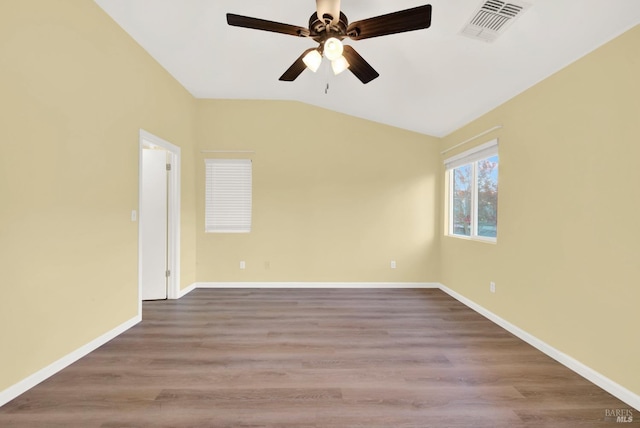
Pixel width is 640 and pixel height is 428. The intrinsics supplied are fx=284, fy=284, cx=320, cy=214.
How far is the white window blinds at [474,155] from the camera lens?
3189mm

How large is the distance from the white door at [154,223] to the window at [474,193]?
4016 mm

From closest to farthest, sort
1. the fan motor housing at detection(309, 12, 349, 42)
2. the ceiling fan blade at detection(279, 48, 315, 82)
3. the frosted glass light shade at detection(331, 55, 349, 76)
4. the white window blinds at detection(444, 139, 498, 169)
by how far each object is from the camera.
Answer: the fan motor housing at detection(309, 12, 349, 42) → the frosted glass light shade at detection(331, 55, 349, 76) → the ceiling fan blade at detection(279, 48, 315, 82) → the white window blinds at detection(444, 139, 498, 169)

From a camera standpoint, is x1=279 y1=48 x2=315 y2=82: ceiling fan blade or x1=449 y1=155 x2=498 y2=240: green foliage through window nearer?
x1=279 y1=48 x2=315 y2=82: ceiling fan blade

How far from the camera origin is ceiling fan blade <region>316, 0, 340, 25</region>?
1.73 m

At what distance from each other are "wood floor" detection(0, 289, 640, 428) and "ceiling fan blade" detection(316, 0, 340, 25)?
243cm

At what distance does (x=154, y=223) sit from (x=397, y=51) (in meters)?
3.55

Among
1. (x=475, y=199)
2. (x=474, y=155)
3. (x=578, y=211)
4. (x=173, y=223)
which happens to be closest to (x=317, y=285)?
(x=173, y=223)

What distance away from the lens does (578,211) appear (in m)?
2.17

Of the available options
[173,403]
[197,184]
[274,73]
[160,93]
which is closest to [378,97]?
[274,73]

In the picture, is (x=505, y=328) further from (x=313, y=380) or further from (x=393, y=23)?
(x=393, y=23)

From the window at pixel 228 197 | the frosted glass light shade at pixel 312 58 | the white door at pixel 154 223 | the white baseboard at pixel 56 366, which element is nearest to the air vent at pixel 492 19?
the frosted glass light shade at pixel 312 58

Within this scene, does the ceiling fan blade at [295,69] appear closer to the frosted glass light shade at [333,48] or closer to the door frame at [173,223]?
the frosted glass light shade at [333,48]

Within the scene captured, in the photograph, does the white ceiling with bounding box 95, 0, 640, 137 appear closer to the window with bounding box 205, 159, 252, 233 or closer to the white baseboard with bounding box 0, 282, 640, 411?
the window with bounding box 205, 159, 252, 233

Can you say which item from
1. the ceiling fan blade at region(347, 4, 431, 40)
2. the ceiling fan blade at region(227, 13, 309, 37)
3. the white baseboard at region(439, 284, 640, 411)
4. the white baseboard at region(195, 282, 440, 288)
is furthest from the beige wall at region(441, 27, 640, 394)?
the ceiling fan blade at region(227, 13, 309, 37)
